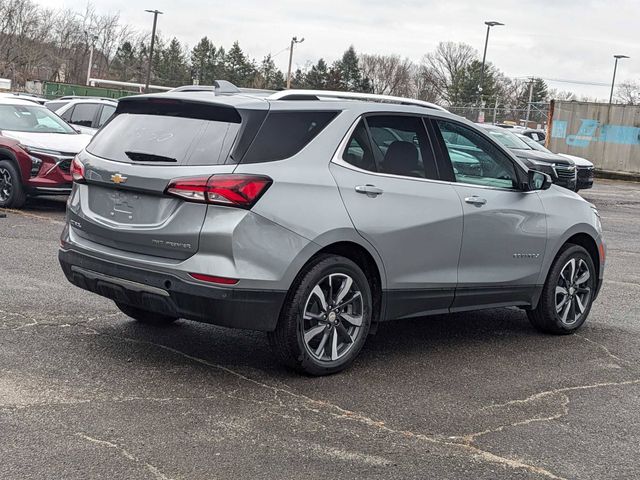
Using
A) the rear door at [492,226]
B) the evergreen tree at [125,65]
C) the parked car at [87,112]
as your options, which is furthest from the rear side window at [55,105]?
the evergreen tree at [125,65]

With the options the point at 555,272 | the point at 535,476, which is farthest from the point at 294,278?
the point at 555,272

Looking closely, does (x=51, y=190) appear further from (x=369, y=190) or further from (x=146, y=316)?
(x=369, y=190)

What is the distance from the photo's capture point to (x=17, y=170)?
43.2 ft

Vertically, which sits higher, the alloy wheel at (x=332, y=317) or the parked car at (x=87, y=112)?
the parked car at (x=87, y=112)

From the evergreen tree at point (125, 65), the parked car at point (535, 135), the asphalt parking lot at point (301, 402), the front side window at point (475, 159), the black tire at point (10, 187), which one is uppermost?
the evergreen tree at point (125, 65)

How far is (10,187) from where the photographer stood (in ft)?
43.4

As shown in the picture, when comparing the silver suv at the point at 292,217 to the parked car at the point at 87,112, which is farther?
the parked car at the point at 87,112

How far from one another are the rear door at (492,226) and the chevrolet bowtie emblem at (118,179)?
219 cm

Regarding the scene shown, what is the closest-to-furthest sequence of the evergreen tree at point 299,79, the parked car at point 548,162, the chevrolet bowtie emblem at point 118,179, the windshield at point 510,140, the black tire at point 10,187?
the chevrolet bowtie emblem at point 118,179 < the black tire at point 10,187 < the parked car at point 548,162 < the windshield at point 510,140 < the evergreen tree at point 299,79

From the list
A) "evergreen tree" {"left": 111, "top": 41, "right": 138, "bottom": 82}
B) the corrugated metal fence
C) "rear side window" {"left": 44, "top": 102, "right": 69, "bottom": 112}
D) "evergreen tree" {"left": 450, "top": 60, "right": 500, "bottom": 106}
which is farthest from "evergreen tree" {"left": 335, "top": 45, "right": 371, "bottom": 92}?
"rear side window" {"left": 44, "top": 102, "right": 69, "bottom": 112}

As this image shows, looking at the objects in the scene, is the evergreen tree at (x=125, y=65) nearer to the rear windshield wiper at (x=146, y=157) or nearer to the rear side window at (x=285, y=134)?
the rear windshield wiper at (x=146, y=157)

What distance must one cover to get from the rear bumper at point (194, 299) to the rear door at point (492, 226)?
168 cm

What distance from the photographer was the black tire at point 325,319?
5.42 metres

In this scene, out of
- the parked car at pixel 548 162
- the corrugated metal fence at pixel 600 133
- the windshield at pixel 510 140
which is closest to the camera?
the parked car at pixel 548 162
